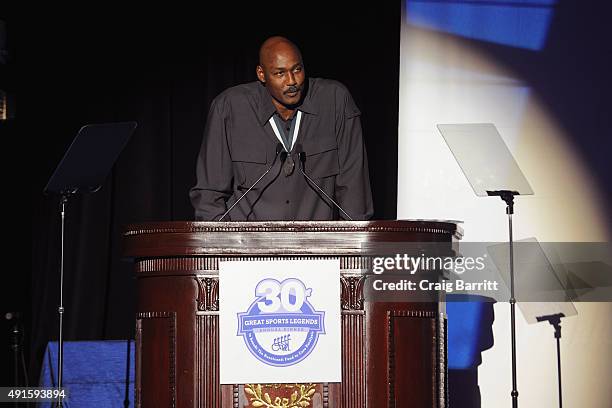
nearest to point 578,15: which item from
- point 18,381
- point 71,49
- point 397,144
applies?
point 397,144

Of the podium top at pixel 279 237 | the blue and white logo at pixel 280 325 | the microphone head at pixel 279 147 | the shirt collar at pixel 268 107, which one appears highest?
the shirt collar at pixel 268 107

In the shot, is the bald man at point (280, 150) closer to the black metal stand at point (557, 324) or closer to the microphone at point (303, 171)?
the microphone at point (303, 171)

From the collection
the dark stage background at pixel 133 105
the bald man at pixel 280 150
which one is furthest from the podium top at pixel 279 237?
the dark stage background at pixel 133 105

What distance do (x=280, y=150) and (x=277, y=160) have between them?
0.26ft

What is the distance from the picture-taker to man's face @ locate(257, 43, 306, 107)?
13.6 feet

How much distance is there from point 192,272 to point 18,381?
213cm

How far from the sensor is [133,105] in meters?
5.46

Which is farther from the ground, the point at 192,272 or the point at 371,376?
the point at 192,272

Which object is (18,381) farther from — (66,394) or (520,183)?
(520,183)

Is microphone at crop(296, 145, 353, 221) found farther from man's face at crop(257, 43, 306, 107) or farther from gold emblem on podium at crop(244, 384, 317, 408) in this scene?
gold emblem on podium at crop(244, 384, 317, 408)

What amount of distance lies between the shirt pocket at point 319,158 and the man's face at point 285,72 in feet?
0.67

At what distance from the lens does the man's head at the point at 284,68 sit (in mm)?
4145

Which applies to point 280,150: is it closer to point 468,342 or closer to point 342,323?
point 342,323

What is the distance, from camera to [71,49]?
545 centimetres
